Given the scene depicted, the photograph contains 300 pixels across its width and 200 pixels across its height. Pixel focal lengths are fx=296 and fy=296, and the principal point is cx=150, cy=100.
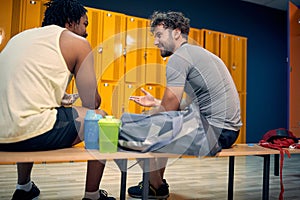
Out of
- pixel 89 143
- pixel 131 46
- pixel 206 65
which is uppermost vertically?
pixel 131 46

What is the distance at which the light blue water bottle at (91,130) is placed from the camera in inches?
41.0

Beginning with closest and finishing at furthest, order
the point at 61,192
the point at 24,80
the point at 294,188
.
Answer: the point at 24,80, the point at 61,192, the point at 294,188

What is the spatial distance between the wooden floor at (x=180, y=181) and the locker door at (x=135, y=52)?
3.46ft

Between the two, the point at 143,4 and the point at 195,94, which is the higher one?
the point at 143,4

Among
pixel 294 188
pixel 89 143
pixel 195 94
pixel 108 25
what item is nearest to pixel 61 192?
pixel 89 143

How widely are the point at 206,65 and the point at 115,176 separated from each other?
1.39 metres

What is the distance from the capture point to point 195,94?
55.1 inches

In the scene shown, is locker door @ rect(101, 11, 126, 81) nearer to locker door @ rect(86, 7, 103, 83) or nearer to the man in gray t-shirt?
locker door @ rect(86, 7, 103, 83)

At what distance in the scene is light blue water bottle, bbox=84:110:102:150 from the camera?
1.04 metres

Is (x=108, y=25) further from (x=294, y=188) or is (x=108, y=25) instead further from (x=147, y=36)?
(x=294, y=188)

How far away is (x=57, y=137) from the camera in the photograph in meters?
1.04

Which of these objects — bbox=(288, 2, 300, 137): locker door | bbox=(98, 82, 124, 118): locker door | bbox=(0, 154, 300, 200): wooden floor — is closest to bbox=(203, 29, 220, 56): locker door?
bbox=(288, 2, 300, 137): locker door

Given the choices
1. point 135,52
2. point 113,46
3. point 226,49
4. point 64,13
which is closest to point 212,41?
point 226,49

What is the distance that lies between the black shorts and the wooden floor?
762mm
